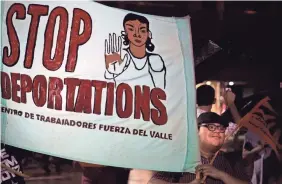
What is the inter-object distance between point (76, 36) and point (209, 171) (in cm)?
131

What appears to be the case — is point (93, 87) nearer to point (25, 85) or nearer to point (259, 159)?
point (25, 85)

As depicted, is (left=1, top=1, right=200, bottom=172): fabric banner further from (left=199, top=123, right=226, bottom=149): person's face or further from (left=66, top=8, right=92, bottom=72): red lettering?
(left=199, top=123, right=226, bottom=149): person's face

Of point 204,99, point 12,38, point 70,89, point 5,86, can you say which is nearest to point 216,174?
point 204,99

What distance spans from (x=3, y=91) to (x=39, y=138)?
1.24ft

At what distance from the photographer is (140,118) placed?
9.47 feet

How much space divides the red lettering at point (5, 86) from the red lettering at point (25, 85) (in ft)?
0.27

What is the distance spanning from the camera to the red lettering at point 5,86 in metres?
2.78

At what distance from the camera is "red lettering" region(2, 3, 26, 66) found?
109 inches

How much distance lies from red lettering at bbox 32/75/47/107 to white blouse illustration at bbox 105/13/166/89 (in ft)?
1.34

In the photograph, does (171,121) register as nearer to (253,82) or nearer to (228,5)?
(253,82)

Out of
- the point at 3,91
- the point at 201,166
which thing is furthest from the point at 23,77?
the point at 201,166

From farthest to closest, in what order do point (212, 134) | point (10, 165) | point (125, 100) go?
point (212, 134), point (10, 165), point (125, 100)

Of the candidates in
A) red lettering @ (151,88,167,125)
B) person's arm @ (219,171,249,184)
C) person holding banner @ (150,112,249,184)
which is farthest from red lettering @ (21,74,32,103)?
person's arm @ (219,171,249,184)

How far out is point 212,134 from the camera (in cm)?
322
